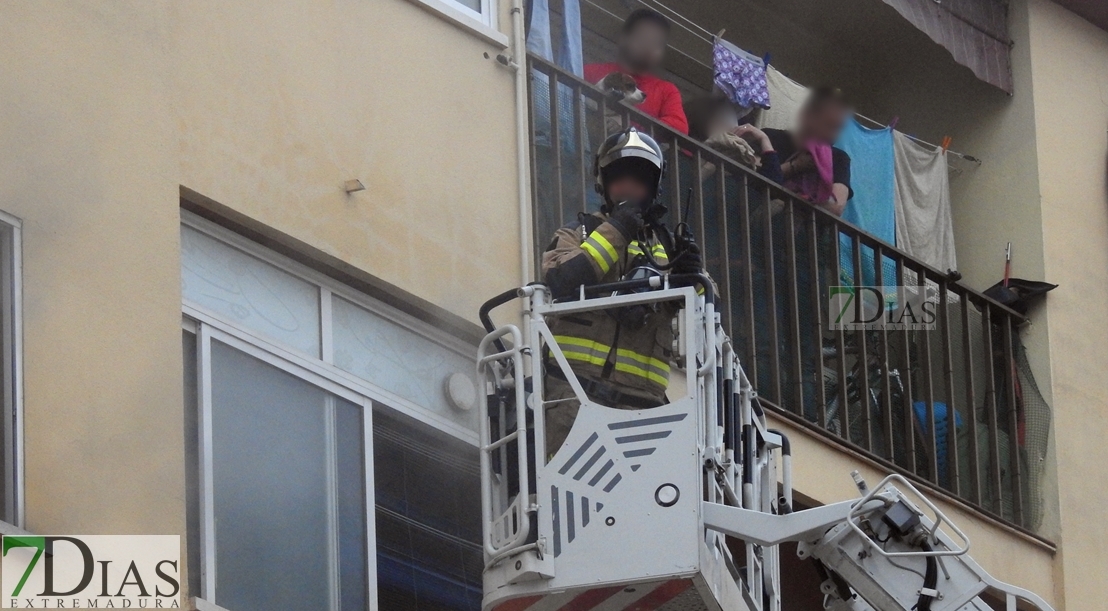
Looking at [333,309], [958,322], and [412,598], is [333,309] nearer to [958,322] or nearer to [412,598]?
[412,598]

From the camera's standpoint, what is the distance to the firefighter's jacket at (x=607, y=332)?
322 inches

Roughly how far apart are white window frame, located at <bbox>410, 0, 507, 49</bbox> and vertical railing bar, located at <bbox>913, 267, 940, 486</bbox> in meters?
3.97

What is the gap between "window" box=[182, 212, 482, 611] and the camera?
829 centimetres

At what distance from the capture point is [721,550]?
796 cm

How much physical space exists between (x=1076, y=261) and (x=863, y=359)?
2957mm

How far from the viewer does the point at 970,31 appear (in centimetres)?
1478

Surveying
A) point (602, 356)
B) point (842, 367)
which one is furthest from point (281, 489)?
point (842, 367)

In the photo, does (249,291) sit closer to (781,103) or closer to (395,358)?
(395,358)

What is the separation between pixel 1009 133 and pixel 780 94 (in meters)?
2.12

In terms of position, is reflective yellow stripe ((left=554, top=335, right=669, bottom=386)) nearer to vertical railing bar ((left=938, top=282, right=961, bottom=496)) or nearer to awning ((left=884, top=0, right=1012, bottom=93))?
vertical railing bar ((left=938, top=282, right=961, bottom=496))

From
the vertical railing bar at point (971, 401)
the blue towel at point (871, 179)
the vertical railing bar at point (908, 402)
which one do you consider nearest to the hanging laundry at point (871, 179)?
the blue towel at point (871, 179)

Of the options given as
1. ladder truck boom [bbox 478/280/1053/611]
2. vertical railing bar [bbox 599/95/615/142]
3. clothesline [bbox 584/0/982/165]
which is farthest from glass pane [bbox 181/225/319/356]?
clothesline [bbox 584/0/982/165]

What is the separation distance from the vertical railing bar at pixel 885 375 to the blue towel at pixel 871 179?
84 centimetres

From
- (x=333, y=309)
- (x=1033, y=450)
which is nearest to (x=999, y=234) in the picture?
(x=1033, y=450)
